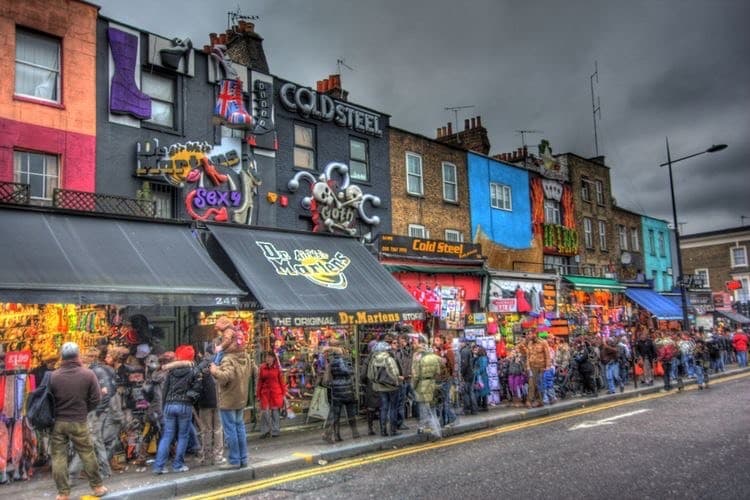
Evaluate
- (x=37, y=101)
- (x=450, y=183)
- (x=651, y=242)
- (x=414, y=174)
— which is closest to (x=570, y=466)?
(x=37, y=101)

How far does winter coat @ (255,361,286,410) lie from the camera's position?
12820mm

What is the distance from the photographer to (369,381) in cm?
1266

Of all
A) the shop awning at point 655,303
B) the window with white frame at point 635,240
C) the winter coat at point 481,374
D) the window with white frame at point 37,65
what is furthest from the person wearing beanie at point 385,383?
the window with white frame at point 635,240

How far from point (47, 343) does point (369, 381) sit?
6.00 metres

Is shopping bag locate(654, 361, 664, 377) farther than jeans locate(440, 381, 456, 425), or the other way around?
shopping bag locate(654, 361, 664, 377)

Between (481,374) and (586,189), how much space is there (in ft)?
65.7

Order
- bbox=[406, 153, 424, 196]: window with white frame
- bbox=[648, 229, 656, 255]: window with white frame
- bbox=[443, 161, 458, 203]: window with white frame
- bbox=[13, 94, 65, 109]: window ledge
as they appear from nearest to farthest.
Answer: bbox=[13, 94, 65, 109]: window ledge, bbox=[406, 153, 424, 196]: window with white frame, bbox=[443, 161, 458, 203]: window with white frame, bbox=[648, 229, 656, 255]: window with white frame

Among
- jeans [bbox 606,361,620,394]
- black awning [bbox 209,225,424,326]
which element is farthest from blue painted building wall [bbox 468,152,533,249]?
black awning [bbox 209,225,424,326]

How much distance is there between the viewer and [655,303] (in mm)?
31953

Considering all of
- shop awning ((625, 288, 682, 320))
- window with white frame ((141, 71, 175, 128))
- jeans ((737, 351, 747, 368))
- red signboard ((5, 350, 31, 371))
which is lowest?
jeans ((737, 351, 747, 368))

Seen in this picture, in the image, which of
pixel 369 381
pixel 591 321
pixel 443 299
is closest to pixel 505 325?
pixel 443 299

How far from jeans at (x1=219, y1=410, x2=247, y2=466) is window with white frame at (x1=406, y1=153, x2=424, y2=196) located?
13420 millimetres

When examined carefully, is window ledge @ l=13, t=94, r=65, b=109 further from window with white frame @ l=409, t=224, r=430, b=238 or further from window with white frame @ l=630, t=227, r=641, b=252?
window with white frame @ l=630, t=227, r=641, b=252

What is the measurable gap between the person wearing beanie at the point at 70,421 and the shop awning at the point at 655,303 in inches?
1078
